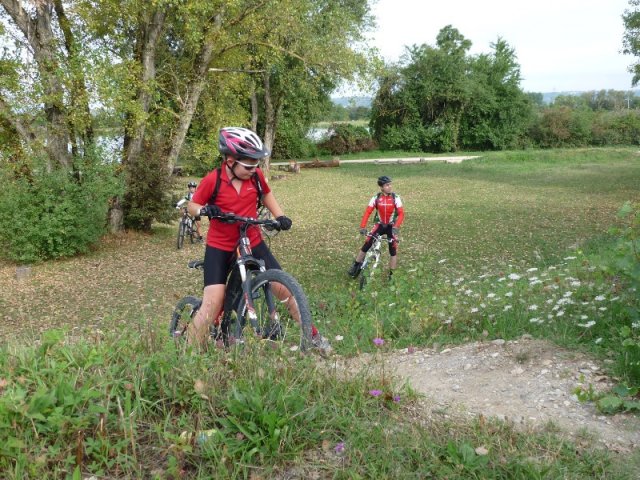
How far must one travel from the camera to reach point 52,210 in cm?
1376

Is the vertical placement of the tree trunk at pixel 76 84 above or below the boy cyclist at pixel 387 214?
above

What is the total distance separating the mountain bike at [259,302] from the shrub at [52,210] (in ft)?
32.7

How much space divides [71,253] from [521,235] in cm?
1128

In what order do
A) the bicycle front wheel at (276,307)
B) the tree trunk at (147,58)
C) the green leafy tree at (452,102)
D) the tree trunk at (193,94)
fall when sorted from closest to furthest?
the bicycle front wheel at (276,307) < the tree trunk at (147,58) < the tree trunk at (193,94) < the green leafy tree at (452,102)

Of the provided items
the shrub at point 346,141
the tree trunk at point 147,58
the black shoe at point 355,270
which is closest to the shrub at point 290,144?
the shrub at point 346,141

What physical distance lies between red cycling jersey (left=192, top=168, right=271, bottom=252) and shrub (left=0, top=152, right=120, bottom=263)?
998 cm

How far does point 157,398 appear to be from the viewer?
2924 mm

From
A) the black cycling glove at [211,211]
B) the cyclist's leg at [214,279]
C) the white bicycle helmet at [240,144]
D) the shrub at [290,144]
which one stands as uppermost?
the shrub at [290,144]

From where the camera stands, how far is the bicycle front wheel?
421 centimetres

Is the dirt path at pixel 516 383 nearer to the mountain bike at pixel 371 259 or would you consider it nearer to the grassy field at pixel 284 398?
the grassy field at pixel 284 398

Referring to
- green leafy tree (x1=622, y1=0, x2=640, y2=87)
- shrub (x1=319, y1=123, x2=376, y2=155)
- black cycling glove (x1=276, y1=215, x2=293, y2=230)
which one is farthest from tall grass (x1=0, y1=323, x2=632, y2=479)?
shrub (x1=319, y1=123, x2=376, y2=155)

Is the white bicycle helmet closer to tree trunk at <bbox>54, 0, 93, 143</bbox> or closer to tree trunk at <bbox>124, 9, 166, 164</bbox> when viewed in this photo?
tree trunk at <bbox>54, 0, 93, 143</bbox>

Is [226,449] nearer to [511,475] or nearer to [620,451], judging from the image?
[511,475]

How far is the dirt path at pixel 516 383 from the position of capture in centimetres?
322
